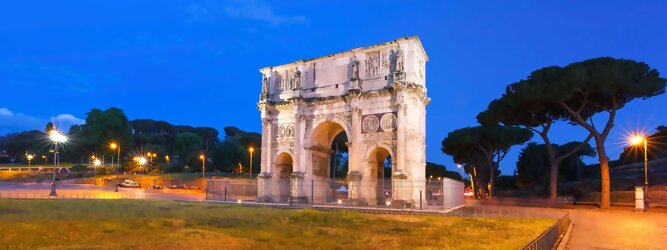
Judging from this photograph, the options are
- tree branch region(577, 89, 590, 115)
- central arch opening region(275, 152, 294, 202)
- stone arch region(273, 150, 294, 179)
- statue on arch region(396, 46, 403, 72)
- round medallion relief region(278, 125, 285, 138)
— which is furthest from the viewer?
round medallion relief region(278, 125, 285, 138)

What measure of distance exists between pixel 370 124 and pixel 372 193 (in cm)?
472

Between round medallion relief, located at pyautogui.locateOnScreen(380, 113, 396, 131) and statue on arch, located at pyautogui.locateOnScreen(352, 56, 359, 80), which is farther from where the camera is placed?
statue on arch, located at pyautogui.locateOnScreen(352, 56, 359, 80)

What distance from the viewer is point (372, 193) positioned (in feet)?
108

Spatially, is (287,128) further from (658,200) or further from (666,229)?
(658,200)

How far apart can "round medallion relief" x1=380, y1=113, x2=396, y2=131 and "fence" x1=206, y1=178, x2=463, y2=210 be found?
3.52 meters

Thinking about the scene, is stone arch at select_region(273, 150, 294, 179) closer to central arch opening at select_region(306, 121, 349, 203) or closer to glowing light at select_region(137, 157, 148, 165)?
central arch opening at select_region(306, 121, 349, 203)

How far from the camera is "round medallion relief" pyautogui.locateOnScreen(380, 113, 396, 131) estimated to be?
107 feet

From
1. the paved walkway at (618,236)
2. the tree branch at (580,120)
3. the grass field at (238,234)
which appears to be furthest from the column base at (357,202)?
the tree branch at (580,120)

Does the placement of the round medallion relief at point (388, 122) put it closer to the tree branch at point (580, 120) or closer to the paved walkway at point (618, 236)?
the tree branch at point (580, 120)

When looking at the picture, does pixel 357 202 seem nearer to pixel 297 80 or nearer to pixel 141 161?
pixel 297 80

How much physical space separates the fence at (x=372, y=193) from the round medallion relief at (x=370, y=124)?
3.57 metres

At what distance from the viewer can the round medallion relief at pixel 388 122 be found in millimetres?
32562

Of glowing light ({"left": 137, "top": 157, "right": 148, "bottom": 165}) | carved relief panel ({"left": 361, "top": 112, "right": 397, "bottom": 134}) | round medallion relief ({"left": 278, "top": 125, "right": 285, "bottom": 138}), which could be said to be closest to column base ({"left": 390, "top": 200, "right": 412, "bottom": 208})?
carved relief panel ({"left": 361, "top": 112, "right": 397, "bottom": 134})

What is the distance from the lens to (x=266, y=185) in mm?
36969
